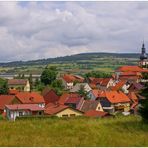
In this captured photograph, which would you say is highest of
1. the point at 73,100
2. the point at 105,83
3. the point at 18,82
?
the point at 73,100

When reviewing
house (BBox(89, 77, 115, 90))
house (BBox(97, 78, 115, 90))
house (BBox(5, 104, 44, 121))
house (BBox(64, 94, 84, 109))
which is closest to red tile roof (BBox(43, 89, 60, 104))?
house (BBox(64, 94, 84, 109))

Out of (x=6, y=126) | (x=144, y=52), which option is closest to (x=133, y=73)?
(x=144, y=52)

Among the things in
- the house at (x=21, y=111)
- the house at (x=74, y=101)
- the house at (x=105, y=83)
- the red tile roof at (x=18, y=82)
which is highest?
the house at (x=21, y=111)

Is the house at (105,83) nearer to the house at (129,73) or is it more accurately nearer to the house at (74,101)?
the house at (129,73)

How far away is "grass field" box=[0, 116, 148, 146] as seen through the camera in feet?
37.1

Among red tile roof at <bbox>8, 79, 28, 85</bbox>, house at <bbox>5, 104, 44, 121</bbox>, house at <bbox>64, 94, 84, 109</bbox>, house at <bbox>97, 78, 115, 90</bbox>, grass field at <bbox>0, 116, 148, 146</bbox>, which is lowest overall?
house at <bbox>97, 78, 115, 90</bbox>

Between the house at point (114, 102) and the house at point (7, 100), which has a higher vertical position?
Answer: the house at point (7, 100)

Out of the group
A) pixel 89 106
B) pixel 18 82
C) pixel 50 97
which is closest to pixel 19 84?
pixel 18 82

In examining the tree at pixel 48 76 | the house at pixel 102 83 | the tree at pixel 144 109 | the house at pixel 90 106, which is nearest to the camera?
the tree at pixel 144 109

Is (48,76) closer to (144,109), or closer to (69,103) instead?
(69,103)

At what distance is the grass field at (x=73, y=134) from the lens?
11305 mm

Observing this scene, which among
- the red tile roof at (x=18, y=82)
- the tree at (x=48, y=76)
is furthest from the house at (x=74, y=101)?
the red tile roof at (x=18, y=82)

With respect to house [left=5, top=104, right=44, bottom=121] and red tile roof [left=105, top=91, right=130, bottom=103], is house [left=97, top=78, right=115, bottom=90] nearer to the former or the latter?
red tile roof [left=105, top=91, right=130, bottom=103]

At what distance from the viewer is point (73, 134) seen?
12.8m
